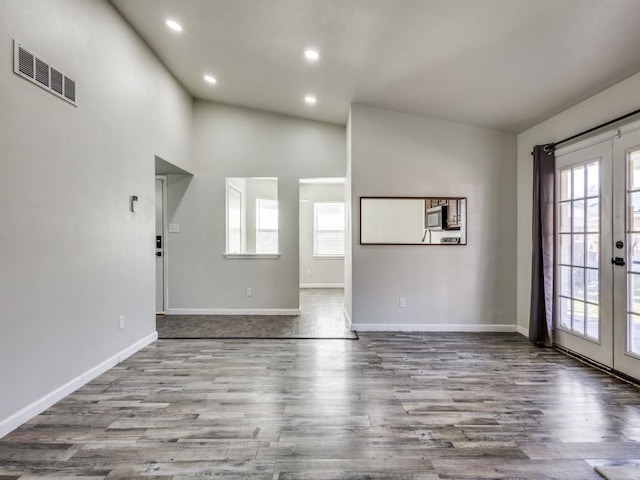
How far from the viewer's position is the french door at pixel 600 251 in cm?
281

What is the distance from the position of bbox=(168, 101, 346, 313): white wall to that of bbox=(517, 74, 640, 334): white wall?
8.25 feet

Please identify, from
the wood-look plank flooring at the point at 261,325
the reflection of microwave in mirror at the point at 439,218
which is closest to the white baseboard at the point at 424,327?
the wood-look plank flooring at the point at 261,325

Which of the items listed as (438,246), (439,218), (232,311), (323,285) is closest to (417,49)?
(439,218)

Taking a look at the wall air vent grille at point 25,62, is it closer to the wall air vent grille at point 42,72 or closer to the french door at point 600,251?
the wall air vent grille at point 42,72

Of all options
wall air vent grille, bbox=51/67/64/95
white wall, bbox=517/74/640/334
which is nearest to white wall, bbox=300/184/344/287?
white wall, bbox=517/74/640/334

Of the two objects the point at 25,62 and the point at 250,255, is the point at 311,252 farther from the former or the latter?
the point at 25,62

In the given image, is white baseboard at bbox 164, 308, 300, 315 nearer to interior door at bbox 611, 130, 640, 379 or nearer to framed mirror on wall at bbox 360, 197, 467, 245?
framed mirror on wall at bbox 360, 197, 467, 245

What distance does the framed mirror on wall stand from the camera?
4355 mm

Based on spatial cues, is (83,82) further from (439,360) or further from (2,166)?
(439,360)

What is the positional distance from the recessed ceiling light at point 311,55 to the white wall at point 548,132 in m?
2.66

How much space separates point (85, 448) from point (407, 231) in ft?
12.3

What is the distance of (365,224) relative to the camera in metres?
4.37

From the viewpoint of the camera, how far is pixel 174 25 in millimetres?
3312

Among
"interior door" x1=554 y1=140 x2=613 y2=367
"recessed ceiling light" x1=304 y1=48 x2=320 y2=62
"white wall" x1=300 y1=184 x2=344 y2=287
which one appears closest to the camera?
"interior door" x1=554 y1=140 x2=613 y2=367
